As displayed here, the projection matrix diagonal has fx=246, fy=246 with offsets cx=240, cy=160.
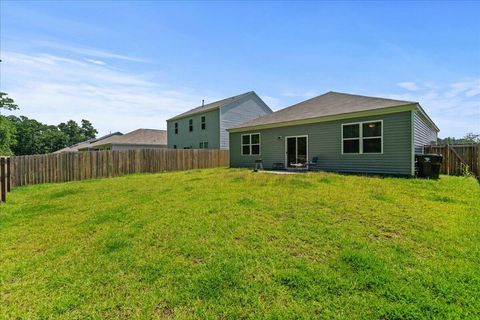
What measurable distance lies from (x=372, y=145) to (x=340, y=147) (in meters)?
1.45

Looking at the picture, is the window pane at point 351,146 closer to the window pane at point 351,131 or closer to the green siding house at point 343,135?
the green siding house at point 343,135

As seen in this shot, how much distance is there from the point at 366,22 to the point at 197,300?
11173 mm

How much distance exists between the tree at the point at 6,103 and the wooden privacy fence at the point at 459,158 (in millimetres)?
37139

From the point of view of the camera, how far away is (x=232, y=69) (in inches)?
611

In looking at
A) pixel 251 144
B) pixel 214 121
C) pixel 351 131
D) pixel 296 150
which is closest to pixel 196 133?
pixel 214 121

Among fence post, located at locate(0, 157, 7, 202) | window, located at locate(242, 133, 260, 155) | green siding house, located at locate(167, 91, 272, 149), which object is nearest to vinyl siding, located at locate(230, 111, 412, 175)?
window, located at locate(242, 133, 260, 155)

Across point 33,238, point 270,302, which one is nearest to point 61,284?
point 33,238

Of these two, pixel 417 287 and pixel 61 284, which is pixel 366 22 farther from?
pixel 61 284

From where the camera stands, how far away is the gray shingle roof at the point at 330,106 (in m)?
11.4

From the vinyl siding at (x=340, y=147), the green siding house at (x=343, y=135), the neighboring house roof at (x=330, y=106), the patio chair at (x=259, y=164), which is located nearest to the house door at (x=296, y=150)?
the green siding house at (x=343, y=135)

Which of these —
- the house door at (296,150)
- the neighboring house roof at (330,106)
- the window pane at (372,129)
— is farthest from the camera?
the house door at (296,150)

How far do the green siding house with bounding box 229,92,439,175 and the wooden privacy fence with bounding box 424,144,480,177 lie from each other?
97 cm

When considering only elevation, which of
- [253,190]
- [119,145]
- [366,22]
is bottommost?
[253,190]

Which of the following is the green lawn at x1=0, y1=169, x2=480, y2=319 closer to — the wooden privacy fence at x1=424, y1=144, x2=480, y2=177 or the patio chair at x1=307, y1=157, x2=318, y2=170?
the patio chair at x1=307, y1=157, x2=318, y2=170
